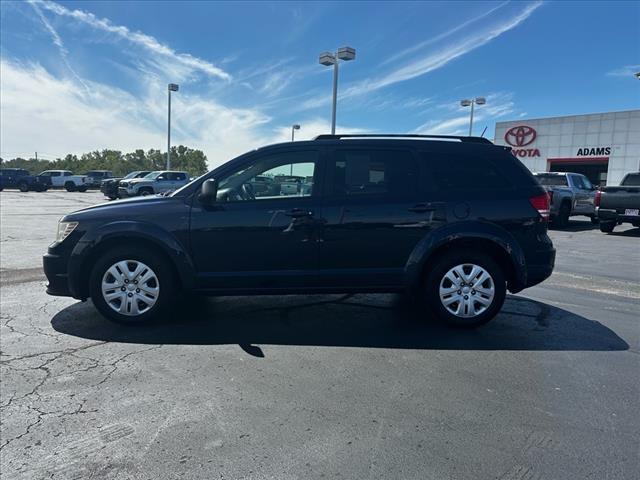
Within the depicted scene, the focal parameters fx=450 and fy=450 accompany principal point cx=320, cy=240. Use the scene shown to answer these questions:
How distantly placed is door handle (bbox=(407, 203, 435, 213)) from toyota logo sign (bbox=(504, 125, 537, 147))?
30442mm

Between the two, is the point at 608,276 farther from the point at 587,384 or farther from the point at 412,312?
the point at 587,384

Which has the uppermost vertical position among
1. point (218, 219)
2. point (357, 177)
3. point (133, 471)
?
point (357, 177)

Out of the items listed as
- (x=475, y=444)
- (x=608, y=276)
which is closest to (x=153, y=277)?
(x=475, y=444)

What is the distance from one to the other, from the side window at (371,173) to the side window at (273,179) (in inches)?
10.0

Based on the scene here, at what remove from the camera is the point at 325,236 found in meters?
4.37

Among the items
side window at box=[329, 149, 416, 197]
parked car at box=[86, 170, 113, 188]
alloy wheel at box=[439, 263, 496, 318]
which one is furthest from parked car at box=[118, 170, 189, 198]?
alloy wheel at box=[439, 263, 496, 318]

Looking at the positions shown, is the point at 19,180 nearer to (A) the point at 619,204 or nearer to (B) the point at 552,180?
(B) the point at 552,180

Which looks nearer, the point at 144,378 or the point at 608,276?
the point at 144,378

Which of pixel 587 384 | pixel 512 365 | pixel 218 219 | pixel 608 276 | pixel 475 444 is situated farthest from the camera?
pixel 608 276

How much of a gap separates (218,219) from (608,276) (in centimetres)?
637

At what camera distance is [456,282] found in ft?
14.7

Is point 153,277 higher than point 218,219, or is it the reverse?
point 218,219

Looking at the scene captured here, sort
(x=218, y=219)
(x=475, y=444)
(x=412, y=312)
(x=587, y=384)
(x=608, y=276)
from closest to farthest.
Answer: (x=475, y=444) → (x=587, y=384) → (x=218, y=219) → (x=412, y=312) → (x=608, y=276)

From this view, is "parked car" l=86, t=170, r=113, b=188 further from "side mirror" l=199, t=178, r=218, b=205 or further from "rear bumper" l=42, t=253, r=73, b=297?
"side mirror" l=199, t=178, r=218, b=205
